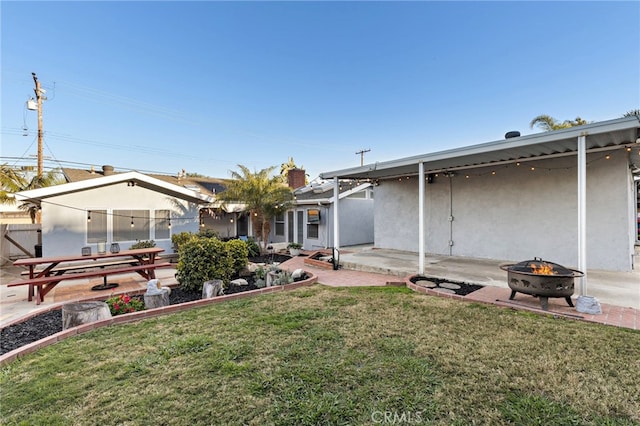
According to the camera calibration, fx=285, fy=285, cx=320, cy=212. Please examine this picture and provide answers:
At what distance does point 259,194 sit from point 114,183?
5204 millimetres

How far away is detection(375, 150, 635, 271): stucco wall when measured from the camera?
716 centimetres

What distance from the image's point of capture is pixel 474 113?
45.5ft

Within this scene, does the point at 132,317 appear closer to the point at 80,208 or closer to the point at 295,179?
the point at 80,208

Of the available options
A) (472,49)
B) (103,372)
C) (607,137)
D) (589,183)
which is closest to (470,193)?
(589,183)

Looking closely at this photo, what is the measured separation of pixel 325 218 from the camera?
13.5 metres

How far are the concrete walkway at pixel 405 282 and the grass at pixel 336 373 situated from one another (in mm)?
800

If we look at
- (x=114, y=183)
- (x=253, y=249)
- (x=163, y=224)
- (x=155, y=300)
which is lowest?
(x=155, y=300)

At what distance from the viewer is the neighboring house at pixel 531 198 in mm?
5922

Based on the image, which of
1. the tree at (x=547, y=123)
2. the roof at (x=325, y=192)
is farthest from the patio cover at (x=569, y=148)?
the tree at (x=547, y=123)

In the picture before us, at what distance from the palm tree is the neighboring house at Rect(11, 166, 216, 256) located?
118 cm

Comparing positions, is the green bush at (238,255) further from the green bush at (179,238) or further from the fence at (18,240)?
the fence at (18,240)

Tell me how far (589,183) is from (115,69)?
718 inches

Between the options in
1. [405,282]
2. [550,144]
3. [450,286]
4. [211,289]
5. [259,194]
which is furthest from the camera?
[259,194]

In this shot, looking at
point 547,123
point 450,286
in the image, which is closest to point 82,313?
point 450,286
